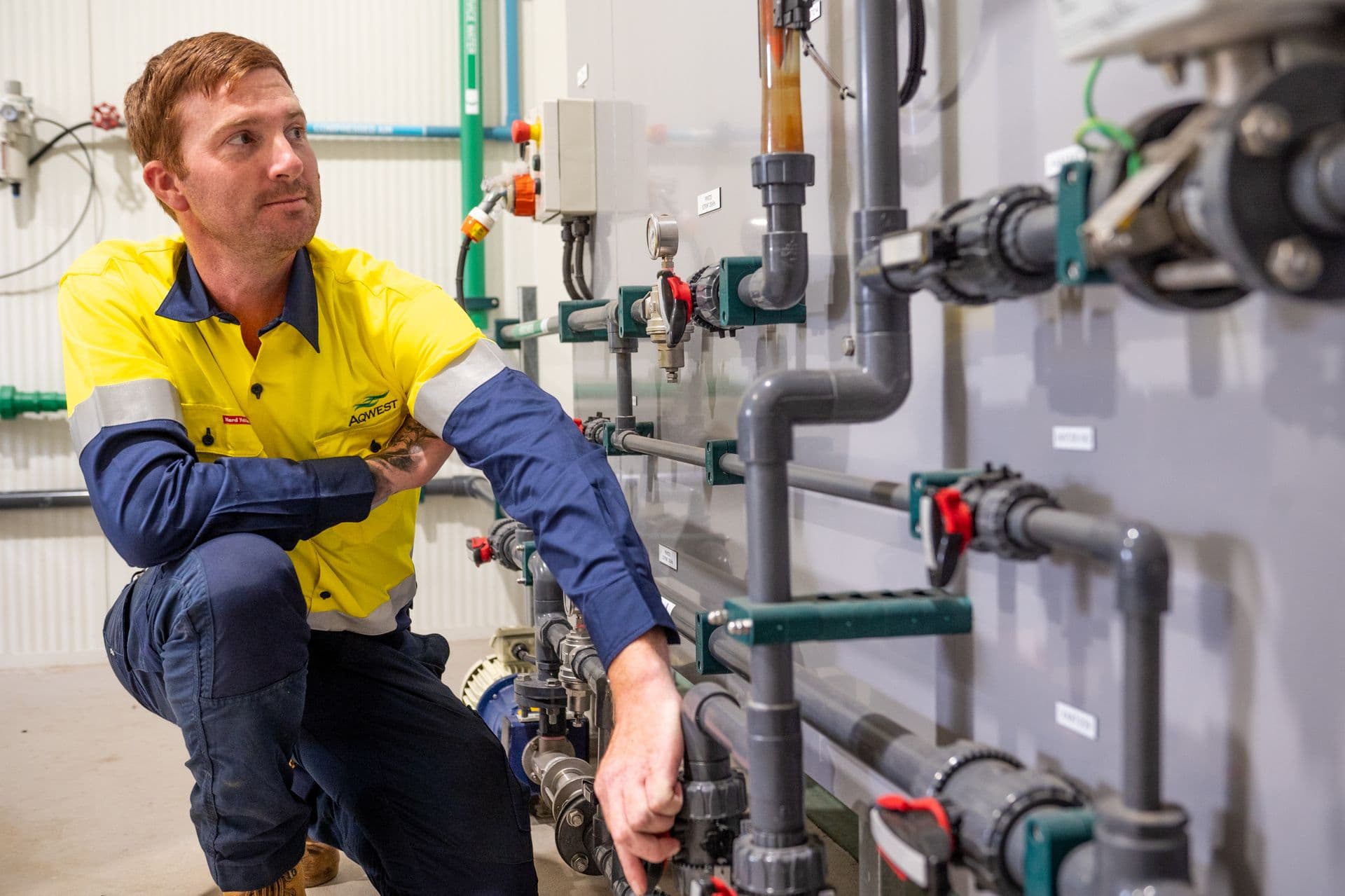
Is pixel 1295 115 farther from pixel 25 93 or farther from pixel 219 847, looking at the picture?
pixel 25 93

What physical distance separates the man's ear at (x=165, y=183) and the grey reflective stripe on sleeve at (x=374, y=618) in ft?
1.71

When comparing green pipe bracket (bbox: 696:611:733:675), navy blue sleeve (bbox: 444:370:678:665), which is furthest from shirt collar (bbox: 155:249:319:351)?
green pipe bracket (bbox: 696:611:733:675)

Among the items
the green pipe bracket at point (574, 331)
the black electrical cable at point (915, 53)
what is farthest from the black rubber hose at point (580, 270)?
the black electrical cable at point (915, 53)

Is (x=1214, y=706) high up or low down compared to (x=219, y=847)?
up

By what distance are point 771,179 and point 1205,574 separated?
517mm

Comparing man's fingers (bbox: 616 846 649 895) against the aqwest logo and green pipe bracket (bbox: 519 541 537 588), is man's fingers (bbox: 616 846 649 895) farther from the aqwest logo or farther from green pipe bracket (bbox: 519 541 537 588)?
green pipe bracket (bbox: 519 541 537 588)

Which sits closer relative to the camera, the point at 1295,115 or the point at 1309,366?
the point at 1295,115

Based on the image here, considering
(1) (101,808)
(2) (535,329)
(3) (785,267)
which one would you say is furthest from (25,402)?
(3) (785,267)

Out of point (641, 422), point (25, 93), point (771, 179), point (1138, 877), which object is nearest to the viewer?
point (1138, 877)

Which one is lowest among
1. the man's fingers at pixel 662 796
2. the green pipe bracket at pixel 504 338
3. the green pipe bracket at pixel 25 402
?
the man's fingers at pixel 662 796

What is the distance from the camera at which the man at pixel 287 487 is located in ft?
3.81

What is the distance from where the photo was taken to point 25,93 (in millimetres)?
2934

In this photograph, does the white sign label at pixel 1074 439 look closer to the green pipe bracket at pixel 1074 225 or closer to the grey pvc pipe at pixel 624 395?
the green pipe bracket at pixel 1074 225

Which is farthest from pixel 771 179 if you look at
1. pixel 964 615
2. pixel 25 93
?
pixel 25 93
